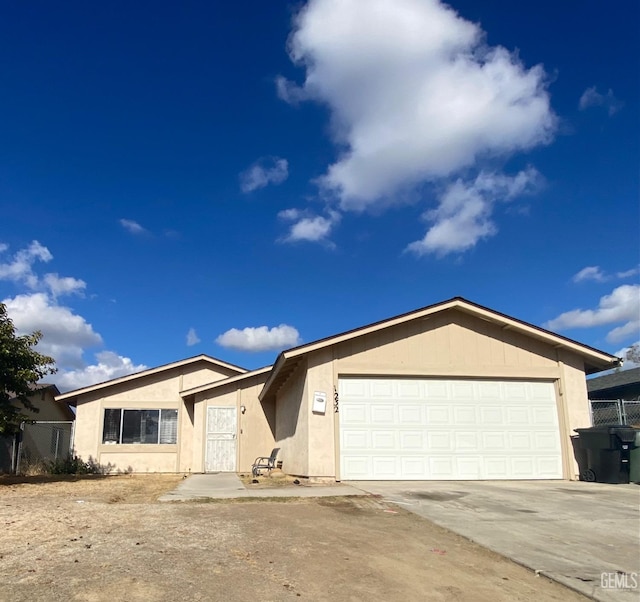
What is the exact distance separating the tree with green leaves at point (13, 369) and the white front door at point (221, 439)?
21.5 feet

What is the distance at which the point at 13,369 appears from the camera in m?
13.5

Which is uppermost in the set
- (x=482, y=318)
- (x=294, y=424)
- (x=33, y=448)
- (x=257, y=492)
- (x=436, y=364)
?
(x=482, y=318)

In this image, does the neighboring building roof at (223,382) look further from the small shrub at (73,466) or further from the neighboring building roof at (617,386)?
the neighboring building roof at (617,386)

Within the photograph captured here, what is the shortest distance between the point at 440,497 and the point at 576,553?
3.97 m

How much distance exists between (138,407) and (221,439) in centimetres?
351

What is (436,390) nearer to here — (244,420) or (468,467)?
(468,467)

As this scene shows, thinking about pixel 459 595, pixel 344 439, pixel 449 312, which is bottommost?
pixel 459 595

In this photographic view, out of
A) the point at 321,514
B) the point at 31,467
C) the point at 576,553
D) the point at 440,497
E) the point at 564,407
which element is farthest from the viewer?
the point at 31,467

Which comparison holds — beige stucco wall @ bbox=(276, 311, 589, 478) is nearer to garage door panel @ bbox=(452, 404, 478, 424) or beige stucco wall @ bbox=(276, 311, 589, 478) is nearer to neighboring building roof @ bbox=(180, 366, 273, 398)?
garage door panel @ bbox=(452, 404, 478, 424)

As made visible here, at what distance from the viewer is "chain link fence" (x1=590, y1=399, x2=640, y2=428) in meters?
14.0

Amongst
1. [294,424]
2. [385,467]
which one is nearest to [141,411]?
[294,424]

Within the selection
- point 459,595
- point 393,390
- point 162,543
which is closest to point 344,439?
point 393,390

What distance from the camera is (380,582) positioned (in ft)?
14.8

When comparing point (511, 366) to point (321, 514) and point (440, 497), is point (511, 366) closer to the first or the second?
point (440, 497)
